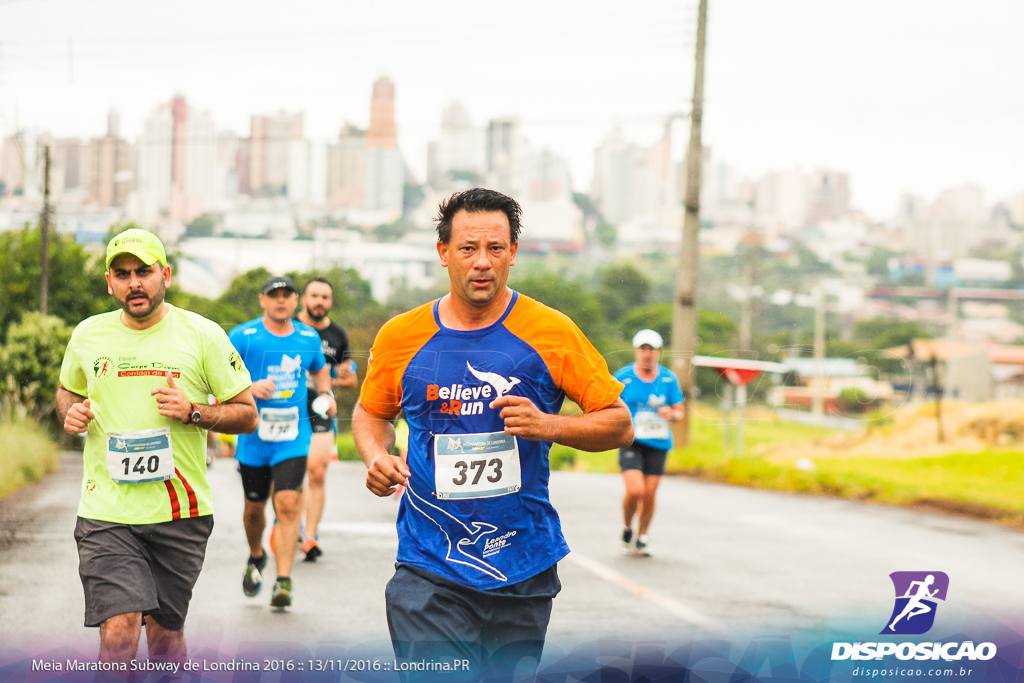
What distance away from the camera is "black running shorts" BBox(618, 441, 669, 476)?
385 inches

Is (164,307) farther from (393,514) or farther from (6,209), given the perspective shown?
(393,514)

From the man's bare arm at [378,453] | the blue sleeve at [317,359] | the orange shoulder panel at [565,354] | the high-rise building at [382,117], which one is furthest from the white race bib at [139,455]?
the high-rise building at [382,117]

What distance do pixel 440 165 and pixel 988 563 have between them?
6.86 metres

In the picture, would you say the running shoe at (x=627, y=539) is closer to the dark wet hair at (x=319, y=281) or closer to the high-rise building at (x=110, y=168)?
the dark wet hair at (x=319, y=281)

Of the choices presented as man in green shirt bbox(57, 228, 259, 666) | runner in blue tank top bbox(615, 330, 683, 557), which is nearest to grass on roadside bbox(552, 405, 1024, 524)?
runner in blue tank top bbox(615, 330, 683, 557)

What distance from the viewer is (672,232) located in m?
18.3

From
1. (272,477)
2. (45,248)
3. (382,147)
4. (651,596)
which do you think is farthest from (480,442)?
(382,147)

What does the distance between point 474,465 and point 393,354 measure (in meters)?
0.45

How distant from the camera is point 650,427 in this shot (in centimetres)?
984

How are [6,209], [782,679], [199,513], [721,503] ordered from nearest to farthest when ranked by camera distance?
[199,513] → [782,679] → [6,209] → [721,503]

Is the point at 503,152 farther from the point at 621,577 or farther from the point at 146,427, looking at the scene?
the point at 146,427

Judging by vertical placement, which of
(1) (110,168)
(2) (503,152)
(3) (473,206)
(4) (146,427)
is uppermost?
(2) (503,152)

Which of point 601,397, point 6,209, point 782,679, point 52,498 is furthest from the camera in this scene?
point 52,498

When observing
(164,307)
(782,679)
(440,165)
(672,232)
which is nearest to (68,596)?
(164,307)
